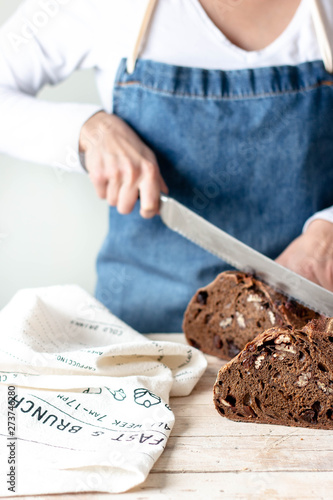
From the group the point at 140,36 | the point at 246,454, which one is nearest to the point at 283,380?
the point at 246,454

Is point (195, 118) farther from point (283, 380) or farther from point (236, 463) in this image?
point (236, 463)

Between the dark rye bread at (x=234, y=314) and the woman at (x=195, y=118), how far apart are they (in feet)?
0.55

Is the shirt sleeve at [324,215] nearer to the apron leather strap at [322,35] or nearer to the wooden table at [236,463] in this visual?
the apron leather strap at [322,35]

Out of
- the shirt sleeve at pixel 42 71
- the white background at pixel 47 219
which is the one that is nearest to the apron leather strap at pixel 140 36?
the shirt sleeve at pixel 42 71

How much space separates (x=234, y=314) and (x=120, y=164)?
1.30 ft

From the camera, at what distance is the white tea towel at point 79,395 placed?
70 cm

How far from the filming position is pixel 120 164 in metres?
1.17

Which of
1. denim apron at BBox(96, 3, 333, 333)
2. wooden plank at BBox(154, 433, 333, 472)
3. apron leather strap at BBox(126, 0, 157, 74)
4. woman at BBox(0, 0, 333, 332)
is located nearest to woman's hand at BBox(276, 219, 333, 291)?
woman at BBox(0, 0, 333, 332)

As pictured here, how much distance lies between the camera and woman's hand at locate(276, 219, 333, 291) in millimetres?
1175

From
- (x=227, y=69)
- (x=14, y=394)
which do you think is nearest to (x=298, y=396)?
(x=14, y=394)

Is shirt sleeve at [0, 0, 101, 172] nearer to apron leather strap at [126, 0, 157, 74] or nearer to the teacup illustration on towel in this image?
apron leather strap at [126, 0, 157, 74]

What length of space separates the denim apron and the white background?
392 mm

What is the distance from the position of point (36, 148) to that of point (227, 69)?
1.55 ft

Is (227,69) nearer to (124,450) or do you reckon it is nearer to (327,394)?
(327,394)
